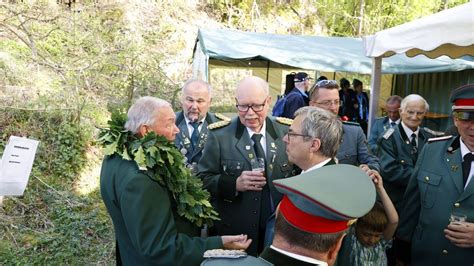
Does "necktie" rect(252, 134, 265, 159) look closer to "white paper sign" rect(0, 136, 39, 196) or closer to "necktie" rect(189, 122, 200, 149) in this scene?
"necktie" rect(189, 122, 200, 149)

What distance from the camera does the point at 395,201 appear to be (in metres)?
3.64

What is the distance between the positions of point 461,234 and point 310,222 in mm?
1321

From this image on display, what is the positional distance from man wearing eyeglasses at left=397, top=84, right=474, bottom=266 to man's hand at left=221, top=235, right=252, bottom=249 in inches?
42.7

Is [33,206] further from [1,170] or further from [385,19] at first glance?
[385,19]

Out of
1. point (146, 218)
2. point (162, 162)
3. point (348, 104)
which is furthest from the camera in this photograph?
point (348, 104)

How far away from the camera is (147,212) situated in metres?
2.03

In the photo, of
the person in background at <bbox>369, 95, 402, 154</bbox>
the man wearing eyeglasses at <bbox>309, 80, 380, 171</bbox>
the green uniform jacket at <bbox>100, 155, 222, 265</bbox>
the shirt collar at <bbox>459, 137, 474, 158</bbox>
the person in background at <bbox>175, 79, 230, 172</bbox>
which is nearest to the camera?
the green uniform jacket at <bbox>100, 155, 222, 265</bbox>

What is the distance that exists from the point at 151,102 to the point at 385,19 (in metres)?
21.5

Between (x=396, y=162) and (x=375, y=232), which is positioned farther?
(x=396, y=162)

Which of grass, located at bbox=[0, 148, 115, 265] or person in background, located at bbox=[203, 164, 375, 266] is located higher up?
person in background, located at bbox=[203, 164, 375, 266]

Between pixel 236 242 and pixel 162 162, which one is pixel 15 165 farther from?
pixel 236 242

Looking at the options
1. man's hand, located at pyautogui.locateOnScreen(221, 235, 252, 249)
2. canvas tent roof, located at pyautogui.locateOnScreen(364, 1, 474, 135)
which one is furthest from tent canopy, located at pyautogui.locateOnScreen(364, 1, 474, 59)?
man's hand, located at pyautogui.locateOnScreen(221, 235, 252, 249)

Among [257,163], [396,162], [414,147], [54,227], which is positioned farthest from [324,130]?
[54,227]

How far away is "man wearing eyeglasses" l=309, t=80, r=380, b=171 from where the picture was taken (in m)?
2.88
